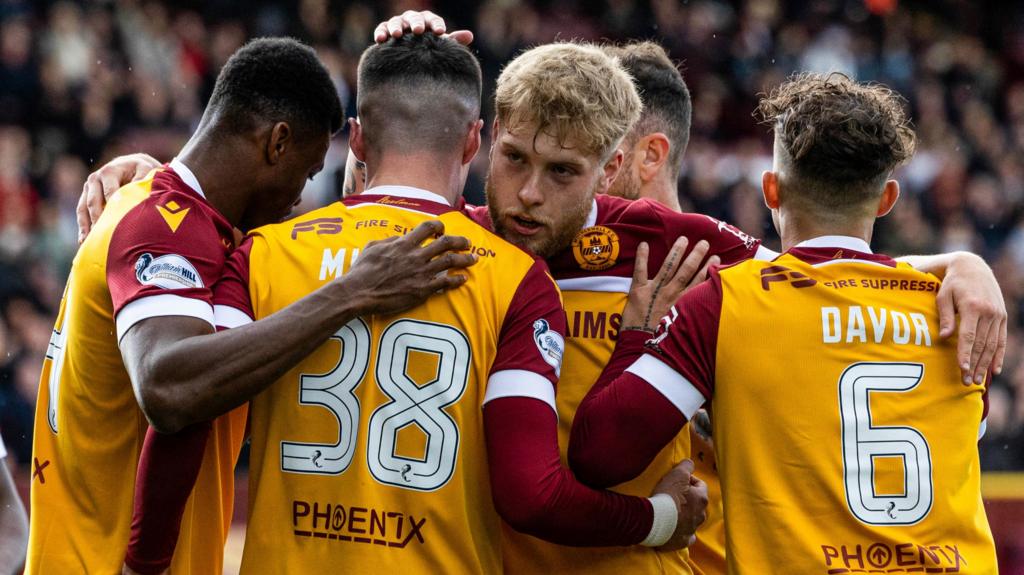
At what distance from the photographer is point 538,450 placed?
3371 mm

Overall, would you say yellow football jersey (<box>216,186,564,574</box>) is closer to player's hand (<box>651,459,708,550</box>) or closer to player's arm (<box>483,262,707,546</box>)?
player's arm (<box>483,262,707,546</box>)

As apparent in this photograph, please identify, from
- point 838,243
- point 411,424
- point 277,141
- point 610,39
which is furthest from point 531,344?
point 610,39

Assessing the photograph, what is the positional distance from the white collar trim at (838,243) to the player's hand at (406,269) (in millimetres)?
977

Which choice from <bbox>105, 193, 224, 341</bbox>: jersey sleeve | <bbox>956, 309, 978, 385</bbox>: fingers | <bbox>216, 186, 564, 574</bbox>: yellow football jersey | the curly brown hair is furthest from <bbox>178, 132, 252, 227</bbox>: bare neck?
<bbox>956, 309, 978, 385</bbox>: fingers

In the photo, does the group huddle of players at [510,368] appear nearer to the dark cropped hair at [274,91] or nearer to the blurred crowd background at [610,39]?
the dark cropped hair at [274,91]

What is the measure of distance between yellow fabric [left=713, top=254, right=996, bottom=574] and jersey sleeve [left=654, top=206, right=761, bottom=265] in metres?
0.52

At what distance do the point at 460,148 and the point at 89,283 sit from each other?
3.85 ft

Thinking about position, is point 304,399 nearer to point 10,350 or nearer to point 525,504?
point 525,504

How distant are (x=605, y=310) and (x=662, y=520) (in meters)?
0.67

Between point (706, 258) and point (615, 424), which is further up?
point (706, 258)

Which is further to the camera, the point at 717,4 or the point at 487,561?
the point at 717,4

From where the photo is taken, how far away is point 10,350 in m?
9.90

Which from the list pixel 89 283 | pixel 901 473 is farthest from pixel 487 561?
pixel 89 283

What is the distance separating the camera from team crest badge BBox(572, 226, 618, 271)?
3902mm
